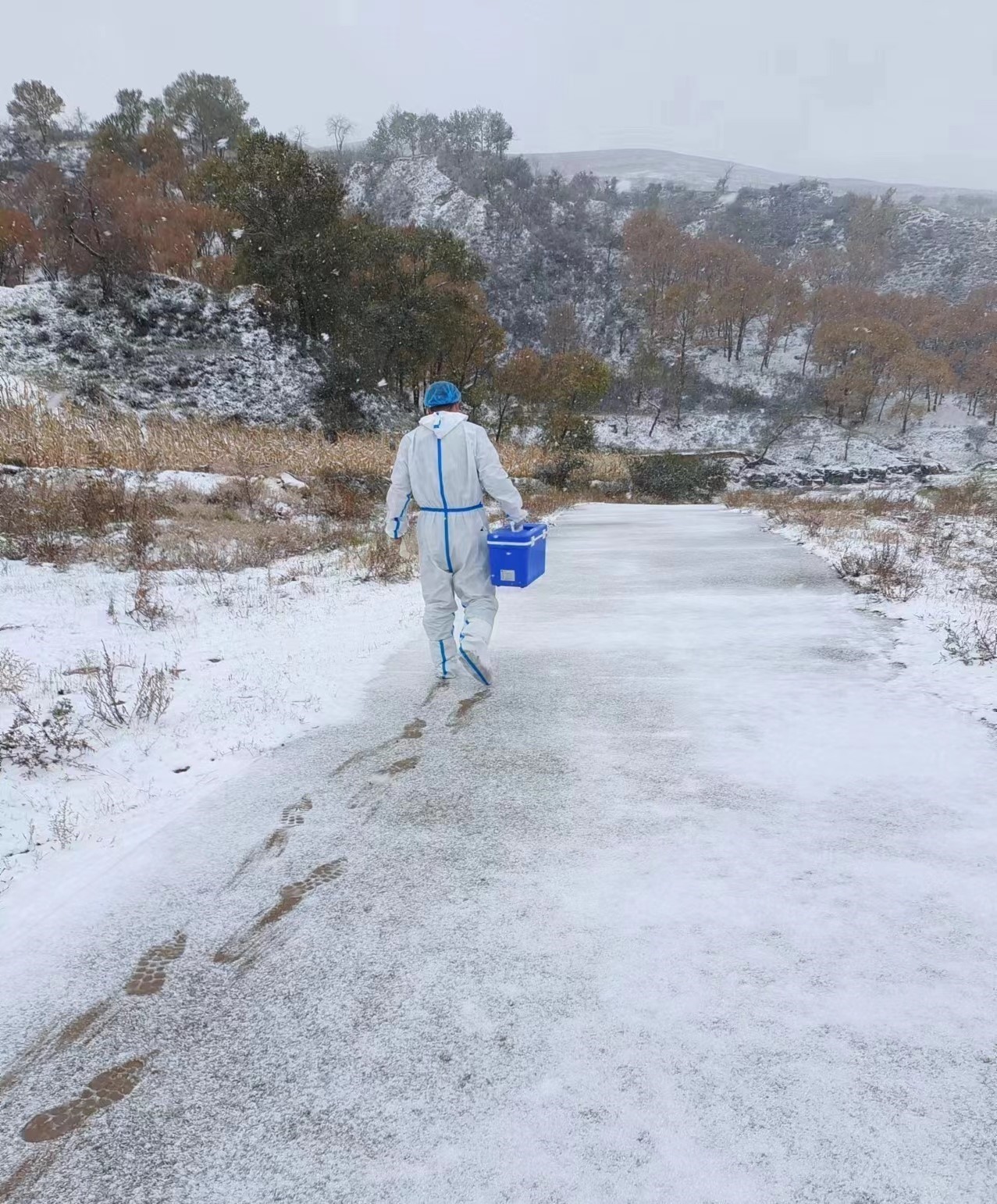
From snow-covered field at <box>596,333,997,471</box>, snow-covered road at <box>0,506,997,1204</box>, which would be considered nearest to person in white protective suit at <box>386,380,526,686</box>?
snow-covered road at <box>0,506,997,1204</box>

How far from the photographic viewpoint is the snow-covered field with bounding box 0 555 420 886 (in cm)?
319

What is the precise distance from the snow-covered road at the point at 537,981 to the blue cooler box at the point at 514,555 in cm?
120

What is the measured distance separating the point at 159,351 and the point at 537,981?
26502 millimetres

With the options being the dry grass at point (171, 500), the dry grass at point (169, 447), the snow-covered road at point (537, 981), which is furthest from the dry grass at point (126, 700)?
the dry grass at point (169, 447)

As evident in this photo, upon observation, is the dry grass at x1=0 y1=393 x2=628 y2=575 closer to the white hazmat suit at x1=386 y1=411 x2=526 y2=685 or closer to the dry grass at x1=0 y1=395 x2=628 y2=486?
the dry grass at x1=0 y1=395 x2=628 y2=486

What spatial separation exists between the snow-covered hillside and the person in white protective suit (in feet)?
66.1

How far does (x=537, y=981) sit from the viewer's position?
6.75 feet

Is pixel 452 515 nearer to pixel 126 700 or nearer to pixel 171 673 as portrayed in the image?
pixel 171 673

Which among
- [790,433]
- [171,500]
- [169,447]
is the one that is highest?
[790,433]

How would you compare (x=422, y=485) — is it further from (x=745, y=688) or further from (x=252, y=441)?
(x=252, y=441)

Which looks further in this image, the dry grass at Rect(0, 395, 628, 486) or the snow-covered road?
the dry grass at Rect(0, 395, 628, 486)

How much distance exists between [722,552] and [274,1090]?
10228 mm

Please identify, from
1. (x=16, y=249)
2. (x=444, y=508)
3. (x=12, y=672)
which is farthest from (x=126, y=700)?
(x=16, y=249)

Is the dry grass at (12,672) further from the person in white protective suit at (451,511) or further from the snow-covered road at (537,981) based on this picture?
the person in white protective suit at (451,511)
